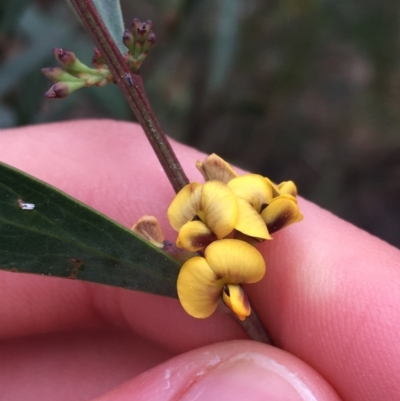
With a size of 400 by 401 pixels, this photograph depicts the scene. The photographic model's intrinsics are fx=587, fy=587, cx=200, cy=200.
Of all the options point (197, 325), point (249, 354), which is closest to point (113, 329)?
point (197, 325)

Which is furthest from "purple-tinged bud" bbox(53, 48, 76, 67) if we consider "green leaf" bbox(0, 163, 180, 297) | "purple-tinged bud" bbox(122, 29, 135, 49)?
"green leaf" bbox(0, 163, 180, 297)

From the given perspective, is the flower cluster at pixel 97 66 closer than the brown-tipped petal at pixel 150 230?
Yes

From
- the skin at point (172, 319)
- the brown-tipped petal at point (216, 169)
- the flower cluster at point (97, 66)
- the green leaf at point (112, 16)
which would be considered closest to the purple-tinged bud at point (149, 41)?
the flower cluster at point (97, 66)

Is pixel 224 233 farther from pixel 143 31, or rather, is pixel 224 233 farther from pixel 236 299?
pixel 143 31

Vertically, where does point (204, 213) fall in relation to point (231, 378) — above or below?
above

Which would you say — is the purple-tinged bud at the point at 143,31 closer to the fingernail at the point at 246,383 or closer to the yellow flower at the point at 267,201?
the yellow flower at the point at 267,201

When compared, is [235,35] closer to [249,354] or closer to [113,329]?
[113,329]

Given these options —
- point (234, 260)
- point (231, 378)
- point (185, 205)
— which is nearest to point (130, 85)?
point (185, 205)
